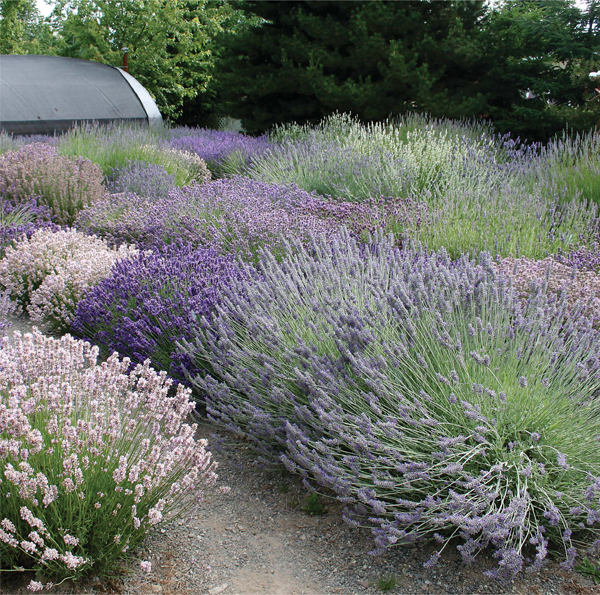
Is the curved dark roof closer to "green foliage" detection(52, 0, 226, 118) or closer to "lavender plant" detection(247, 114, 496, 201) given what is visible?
"lavender plant" detection(247, 114, 496, 201)

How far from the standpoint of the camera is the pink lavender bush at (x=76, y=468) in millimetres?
1777

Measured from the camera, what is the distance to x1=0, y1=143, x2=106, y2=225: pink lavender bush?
642cm

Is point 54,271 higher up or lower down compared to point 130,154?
lower down

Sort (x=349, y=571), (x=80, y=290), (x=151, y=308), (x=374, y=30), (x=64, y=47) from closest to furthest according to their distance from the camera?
(x=349, y=571)
(x=151, y=308)
(x=80, y=290)
(x=374, y=30)
(x=64, y=47)

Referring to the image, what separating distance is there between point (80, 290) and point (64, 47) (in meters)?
22.7

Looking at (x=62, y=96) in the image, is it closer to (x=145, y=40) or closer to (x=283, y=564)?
(x=145, y=40)

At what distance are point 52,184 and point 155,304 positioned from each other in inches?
151

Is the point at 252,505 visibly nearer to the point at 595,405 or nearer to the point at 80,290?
the point at 595,405

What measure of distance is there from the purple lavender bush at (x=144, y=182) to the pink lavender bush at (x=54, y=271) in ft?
6.14

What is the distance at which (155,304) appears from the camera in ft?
11.3

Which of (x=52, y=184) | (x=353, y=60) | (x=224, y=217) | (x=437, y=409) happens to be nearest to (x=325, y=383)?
(x=437, y=409)

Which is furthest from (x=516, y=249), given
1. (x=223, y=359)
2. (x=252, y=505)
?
(x=252, y=505)

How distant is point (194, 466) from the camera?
2.11 m

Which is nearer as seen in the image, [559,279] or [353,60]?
[559,279]
